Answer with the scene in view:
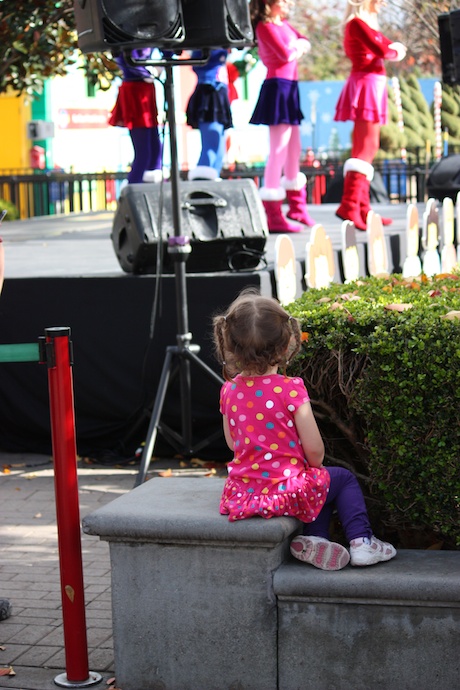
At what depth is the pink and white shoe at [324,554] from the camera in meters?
3.52

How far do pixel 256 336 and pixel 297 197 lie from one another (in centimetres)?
743

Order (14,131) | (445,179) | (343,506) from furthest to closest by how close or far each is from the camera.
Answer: (14,131) < (445,179) < (343,506)

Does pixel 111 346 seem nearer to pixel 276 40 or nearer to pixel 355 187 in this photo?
pixel 276 40

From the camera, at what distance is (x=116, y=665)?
3.70 meters

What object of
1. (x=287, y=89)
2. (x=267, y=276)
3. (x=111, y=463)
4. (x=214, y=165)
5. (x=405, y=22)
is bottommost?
(x=111, y=463)

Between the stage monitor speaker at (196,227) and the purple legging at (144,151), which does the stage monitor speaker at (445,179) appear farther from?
the stage monitor speaker at (196,227)

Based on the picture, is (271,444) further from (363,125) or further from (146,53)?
(363,125)

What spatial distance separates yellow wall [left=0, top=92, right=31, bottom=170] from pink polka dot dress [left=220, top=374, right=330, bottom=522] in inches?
1128

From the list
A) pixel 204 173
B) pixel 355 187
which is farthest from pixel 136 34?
pixel 355 187

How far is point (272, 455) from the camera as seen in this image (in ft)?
11.8

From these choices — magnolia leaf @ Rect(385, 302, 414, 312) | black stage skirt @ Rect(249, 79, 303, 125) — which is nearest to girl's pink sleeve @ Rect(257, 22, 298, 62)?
black stage skirt @ Rect(249, 79, 303, 125)

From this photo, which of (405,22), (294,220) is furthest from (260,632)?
(405,22)

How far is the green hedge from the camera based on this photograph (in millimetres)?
3588

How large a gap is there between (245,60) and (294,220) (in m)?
4.24
